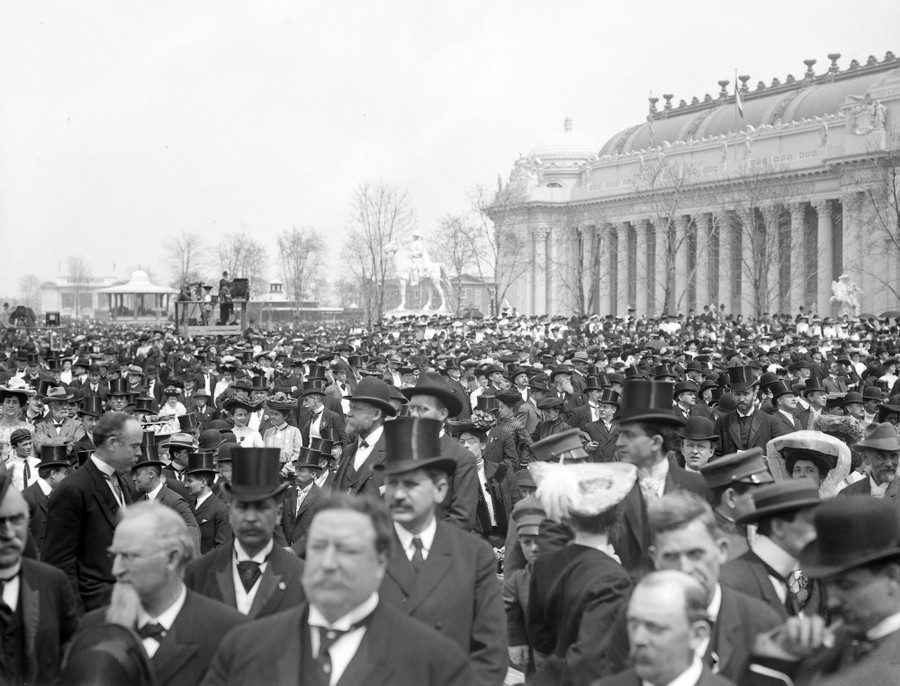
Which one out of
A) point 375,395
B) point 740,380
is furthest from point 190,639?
point 740,380

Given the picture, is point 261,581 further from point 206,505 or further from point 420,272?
point 420,272

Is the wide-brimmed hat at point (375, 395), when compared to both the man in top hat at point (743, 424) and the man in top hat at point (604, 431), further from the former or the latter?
the man in top hat at point (743, 424)

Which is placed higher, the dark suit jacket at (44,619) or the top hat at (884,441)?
the top hat at (884,441)

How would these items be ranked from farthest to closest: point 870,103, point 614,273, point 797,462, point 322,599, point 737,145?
1. point 614,273
2. point 737,145
3. point 870,103
4. point 797,462
5. point 322,599

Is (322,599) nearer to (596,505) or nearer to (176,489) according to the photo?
(596,505)

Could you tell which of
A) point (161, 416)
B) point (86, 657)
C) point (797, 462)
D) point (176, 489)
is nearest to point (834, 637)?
point (86, 657)

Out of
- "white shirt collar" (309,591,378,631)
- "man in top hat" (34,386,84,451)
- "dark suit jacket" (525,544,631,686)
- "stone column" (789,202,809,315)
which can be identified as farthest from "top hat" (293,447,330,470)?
"stone column" (789,202,809,315)

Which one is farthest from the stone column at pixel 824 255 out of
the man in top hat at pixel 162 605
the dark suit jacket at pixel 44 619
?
the man in top hat at pixel 162 605
